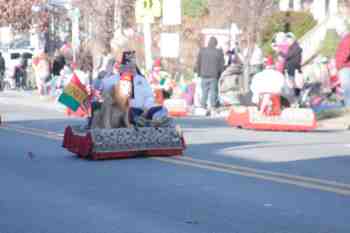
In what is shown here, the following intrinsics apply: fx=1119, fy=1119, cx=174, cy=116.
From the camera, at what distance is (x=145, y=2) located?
107 feet

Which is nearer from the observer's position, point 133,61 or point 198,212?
point 198,212

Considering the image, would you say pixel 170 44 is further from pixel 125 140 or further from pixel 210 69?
pixel 125 140

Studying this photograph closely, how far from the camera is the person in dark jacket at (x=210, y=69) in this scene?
93.9 feet

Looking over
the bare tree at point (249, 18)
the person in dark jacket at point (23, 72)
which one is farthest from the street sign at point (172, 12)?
the person in dark jacket at point (23, 72)

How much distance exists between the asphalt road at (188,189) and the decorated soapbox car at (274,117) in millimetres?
2413

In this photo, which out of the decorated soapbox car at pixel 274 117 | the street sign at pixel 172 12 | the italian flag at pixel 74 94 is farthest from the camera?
the street sign at pixel 172 12

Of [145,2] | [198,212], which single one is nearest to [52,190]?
[198,212]

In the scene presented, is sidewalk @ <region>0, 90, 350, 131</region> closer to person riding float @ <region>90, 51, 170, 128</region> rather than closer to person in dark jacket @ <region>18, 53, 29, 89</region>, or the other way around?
person in dark jacket @ <region>18, 53, 29, 89</region>

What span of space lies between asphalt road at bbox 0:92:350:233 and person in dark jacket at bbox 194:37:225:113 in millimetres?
9192

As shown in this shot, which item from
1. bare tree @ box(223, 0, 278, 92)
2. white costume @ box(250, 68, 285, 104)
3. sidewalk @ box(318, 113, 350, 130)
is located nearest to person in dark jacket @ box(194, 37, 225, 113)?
bare tree @ box(223, 0, 278, 92)

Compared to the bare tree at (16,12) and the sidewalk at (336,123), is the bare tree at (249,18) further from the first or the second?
the bare tree at (16,12)

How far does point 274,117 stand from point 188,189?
9.82 metres

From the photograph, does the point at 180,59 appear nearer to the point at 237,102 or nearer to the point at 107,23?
the point at 107,23

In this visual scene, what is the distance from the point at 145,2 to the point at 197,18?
45.0 ft
